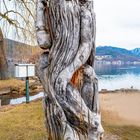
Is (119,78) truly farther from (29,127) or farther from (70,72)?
(70,72)

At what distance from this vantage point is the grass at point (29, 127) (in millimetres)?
7605

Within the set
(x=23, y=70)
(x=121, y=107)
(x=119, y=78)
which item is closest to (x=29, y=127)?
(x=23, y=70)

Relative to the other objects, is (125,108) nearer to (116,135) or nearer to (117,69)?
(116,135)

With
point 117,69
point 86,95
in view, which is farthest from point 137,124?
point 117,69

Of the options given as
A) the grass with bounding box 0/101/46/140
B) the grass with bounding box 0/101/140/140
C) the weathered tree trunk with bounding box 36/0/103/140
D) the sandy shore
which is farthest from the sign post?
the weathered tree trunk with bounding box 36/0/103/140

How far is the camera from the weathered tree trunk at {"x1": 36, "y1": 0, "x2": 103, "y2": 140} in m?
3.89

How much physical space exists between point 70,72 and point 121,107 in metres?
7.68

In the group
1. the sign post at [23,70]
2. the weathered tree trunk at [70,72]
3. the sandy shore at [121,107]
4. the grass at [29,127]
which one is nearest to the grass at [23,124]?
the grass at [29,127]

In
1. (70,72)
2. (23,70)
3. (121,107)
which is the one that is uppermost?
(70,72)

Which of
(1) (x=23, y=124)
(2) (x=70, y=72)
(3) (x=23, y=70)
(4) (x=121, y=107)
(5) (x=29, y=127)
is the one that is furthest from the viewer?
(4) (x=121, y=107)

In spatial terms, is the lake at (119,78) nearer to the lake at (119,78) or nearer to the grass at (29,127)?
the lake at (119,78)

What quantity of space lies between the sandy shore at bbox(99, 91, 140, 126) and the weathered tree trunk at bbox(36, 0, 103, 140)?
208 inches

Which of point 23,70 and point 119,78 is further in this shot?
point 119,78

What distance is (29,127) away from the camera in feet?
27.2
